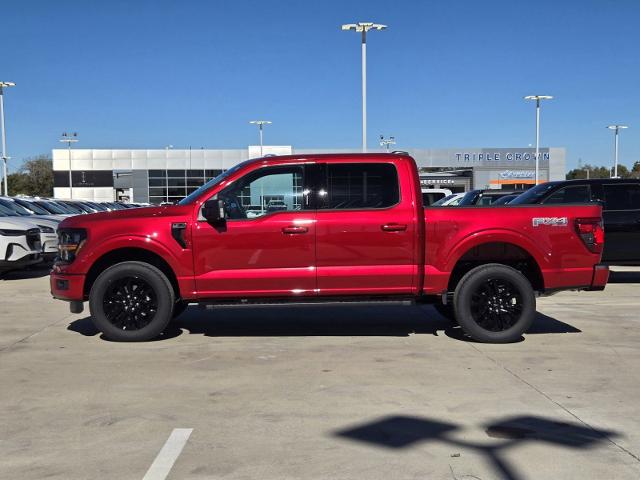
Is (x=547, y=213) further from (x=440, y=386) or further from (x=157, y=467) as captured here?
(x=157, y=467)

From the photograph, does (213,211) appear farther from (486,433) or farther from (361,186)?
(486,433)

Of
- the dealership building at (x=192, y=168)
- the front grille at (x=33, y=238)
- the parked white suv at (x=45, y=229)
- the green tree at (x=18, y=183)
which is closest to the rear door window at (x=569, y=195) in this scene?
the parked white suv at (x=45, y=229)

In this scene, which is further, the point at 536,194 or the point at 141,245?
the point at 536,194

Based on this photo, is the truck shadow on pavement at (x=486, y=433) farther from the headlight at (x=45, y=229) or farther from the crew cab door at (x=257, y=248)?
the headlight at (x=45, y=229)

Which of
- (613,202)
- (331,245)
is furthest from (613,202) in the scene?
(331,245)

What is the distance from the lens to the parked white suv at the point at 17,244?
38.9 ft

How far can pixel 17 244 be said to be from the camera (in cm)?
1197

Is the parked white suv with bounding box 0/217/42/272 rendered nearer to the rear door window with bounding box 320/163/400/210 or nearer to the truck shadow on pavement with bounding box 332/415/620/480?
the rear door window with bounding box 320/163/400/210

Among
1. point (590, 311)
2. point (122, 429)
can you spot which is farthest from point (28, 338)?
point (590, 311)

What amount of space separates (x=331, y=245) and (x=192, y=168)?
55346 millimetres

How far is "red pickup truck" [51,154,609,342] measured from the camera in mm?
6719

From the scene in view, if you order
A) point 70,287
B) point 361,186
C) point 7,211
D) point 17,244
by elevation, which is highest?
point 361,186

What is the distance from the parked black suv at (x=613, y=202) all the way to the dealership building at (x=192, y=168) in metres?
44.1

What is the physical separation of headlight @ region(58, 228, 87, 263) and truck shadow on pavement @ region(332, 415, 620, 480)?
3989mm
